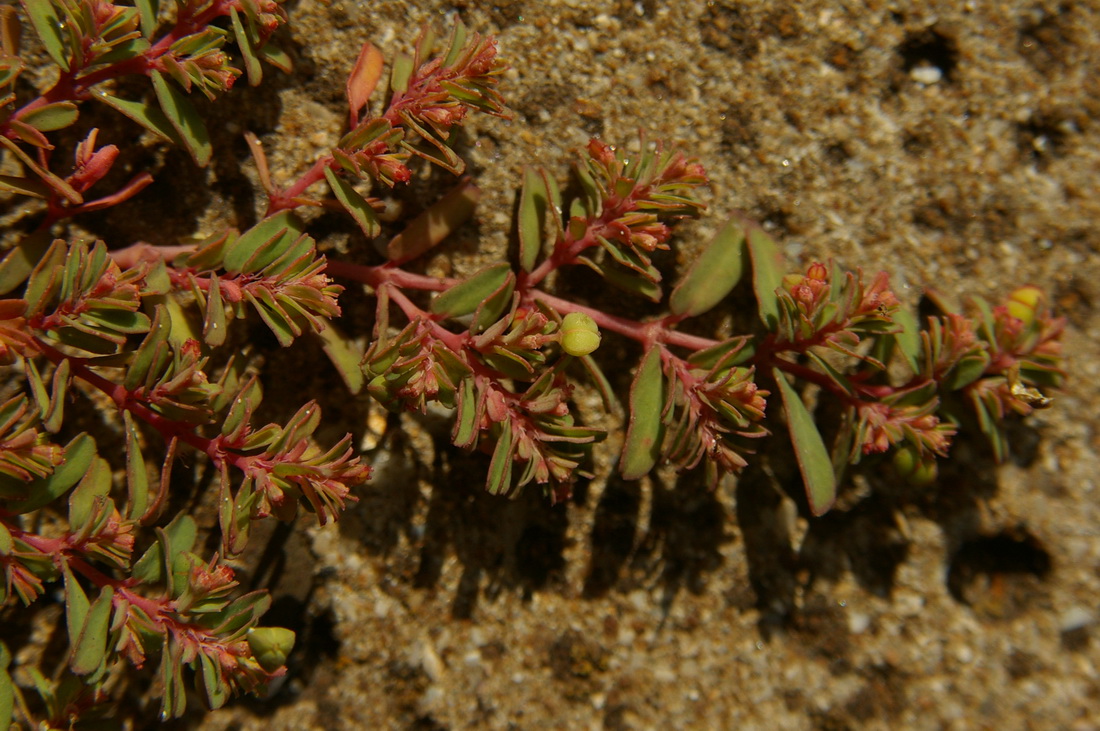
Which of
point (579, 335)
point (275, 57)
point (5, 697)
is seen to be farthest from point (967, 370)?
point (5, 697)

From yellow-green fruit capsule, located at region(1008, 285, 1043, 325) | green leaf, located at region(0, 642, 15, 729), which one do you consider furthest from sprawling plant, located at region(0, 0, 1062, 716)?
yellow-green fruit capsule, located at region(1008, 285, 1043, 325)

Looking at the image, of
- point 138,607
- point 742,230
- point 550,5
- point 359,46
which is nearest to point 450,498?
point 138,607

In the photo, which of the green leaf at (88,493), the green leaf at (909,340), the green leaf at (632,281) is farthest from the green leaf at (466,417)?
the green leaf at (909,340)

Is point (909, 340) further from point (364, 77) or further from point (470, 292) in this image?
point (364, 77)

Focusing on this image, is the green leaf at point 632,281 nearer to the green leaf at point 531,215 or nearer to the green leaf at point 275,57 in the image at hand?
the green leaf at point 531,215

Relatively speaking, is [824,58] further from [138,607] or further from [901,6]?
[138,607]

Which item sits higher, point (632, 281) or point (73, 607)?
point (632, 281)

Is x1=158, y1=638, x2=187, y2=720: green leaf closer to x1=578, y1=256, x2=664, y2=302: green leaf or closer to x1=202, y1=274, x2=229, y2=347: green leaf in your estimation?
x1=202, y1=274, x2=229, y2=347: green leaf

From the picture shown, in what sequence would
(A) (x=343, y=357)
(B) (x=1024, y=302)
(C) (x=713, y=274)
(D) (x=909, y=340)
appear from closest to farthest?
(A) (x=343, y=357)
(C) (x=713, y=274)
(D) (x=909, y=340)
(B) (x=1024, y=302)
